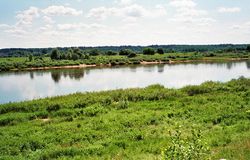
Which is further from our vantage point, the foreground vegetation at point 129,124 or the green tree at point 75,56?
the green tree at point 75,56

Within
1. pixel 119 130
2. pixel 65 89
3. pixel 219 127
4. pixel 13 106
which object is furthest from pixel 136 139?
pixel 65 89

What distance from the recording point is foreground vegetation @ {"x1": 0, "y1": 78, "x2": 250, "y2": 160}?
37.1 feet

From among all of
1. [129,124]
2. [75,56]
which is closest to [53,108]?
Result: [129,124]

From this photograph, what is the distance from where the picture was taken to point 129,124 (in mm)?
15383

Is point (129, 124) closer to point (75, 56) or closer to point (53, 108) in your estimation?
point (53, 108)

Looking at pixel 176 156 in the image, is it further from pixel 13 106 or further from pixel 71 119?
pixel 13 106

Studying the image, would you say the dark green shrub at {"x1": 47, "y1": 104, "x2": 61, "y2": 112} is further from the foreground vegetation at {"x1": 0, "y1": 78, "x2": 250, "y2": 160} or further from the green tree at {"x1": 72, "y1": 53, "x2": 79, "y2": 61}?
the green tree at {"x1": 72, "y1": 53, "x2": 79, "y2": 61}

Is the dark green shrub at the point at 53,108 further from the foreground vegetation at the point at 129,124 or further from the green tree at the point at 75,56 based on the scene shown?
the green tree at the point at 75,56

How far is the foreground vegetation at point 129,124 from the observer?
11312mm

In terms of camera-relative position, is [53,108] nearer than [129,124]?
No

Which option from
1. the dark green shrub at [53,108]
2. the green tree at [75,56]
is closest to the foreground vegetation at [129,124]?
the dark green shrub at [53,108]

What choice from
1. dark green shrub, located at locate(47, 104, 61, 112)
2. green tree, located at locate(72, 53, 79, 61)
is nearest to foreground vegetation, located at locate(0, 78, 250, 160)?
dark green shrub, located at locate(47, 104, 61, 112)

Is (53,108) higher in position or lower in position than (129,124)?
lower

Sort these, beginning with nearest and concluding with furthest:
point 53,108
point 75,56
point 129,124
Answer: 1. point 129,124
2. point 53,108
3. point 75,56
